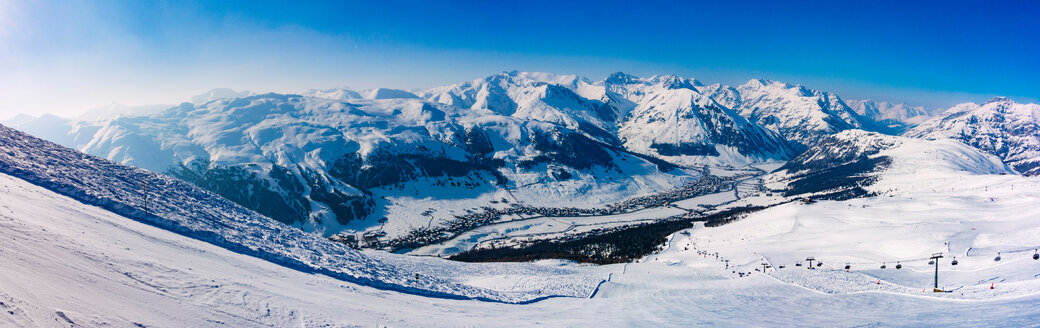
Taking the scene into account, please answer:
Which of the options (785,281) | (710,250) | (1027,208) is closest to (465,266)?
(785,281)

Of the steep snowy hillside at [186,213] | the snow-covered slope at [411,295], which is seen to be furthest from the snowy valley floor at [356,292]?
the steep snowy hillside at [186,213]

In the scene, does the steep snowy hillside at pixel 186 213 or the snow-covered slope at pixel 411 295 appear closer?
the snow-covered slope at pixel 411 295

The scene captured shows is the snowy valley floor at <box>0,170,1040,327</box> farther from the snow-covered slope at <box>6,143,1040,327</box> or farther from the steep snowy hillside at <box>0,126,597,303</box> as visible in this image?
the steep snowy hillside at <box>0,126,597,303</box>

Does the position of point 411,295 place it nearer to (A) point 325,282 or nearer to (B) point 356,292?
(B) point 356,292

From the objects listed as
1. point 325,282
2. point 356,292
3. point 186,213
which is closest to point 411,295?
point 356,292

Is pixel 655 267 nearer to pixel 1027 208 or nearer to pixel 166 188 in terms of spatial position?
pixel 166 188

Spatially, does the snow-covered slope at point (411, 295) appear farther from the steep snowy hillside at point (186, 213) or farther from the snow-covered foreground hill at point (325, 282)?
the steep snowy hillside at point (186, 213)
